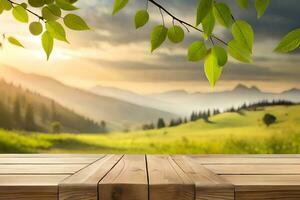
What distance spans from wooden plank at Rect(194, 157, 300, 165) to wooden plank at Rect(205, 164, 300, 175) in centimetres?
7

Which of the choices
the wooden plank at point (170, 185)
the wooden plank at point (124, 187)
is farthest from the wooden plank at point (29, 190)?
the wooden plank at point (170, 185)

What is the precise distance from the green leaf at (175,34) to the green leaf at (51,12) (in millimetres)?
164

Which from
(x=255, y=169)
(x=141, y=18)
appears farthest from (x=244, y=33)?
(x=255, y=169)

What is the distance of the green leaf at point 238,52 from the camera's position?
57cm

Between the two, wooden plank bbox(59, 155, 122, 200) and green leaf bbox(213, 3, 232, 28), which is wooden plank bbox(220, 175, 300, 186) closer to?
wooden plank bbox(59, 155, 122, 200)

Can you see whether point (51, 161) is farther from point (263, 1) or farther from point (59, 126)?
point (59, 126)

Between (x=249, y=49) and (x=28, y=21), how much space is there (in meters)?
0.35

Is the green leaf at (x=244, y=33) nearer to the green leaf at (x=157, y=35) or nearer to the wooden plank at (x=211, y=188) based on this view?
the green leaf at (x=157, y=35)

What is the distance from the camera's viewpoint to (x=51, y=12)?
2.08 ft

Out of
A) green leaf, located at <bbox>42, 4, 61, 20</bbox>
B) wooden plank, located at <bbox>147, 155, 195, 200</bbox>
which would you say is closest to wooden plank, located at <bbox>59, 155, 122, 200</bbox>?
wooden plank, located at <bbox>147, 155, 195, 200</bbox>

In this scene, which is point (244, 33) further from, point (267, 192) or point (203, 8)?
point (267, 192)

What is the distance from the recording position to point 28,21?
698mm

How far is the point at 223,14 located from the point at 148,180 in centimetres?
51

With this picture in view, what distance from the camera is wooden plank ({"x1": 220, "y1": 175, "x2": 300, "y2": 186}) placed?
3.21 ft
